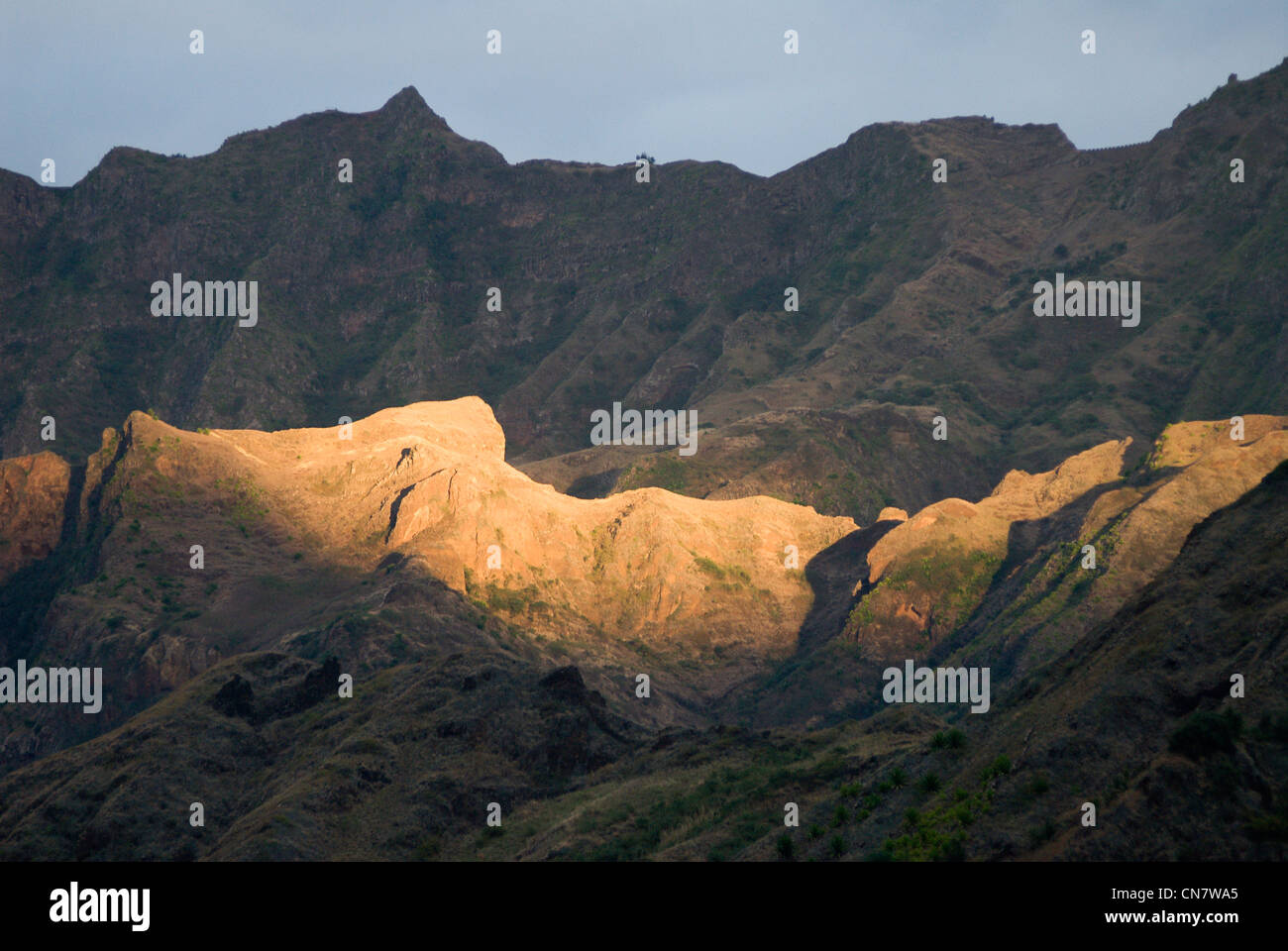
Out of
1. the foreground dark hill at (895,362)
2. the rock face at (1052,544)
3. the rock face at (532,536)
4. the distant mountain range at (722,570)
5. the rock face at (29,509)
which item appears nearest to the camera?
the distant mountain range at (722,570)

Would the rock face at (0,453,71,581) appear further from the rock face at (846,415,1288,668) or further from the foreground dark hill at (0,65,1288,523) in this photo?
the rock face at (846,415,1288,668)

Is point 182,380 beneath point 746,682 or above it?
above

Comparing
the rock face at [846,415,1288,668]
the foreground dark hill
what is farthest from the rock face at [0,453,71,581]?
the rock face at [846,415,1288,668]

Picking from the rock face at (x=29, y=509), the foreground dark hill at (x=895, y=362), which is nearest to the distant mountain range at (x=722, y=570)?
the rock face at (x=29, y=509)

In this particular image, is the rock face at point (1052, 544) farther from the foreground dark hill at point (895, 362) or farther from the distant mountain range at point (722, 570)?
the foreground dark hill at point (895, 362)

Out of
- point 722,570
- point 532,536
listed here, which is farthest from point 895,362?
point 532,536
